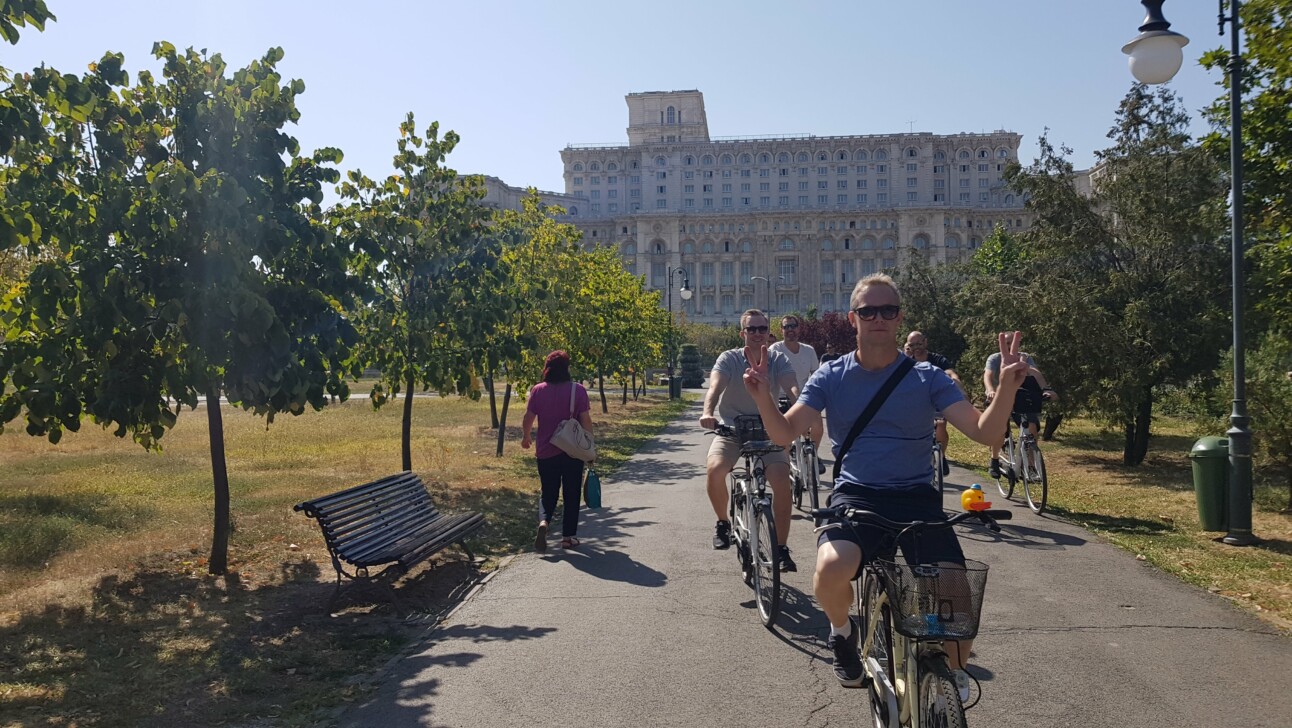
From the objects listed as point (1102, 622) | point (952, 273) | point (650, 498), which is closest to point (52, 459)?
point (650, 498)

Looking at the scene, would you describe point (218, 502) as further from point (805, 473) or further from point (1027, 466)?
point (1027, 466)

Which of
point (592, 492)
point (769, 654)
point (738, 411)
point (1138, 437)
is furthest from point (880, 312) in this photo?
point (1138, 437)

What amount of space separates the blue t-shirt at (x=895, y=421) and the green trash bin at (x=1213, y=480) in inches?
274

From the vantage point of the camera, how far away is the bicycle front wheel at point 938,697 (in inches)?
135

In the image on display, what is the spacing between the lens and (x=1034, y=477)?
11.2 meters

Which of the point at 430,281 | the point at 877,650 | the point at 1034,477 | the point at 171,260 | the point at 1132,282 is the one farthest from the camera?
the point at 1132,282

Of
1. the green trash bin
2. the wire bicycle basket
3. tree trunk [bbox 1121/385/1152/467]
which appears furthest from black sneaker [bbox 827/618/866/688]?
tree trunk [bbox 1121/385/1152/467]

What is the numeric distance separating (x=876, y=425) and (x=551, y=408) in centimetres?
551

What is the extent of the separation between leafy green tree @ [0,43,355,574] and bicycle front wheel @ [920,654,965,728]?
550cm

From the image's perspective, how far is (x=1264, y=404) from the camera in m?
11.3

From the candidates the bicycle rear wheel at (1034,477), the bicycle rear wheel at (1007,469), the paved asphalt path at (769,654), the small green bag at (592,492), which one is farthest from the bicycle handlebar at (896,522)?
the bicycle rear wheel at (1007,469)

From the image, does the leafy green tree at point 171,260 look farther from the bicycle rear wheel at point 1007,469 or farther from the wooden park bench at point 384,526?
the bicycle rear wheel at point 1007,469

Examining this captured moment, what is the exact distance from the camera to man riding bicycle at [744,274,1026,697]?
4.06 m

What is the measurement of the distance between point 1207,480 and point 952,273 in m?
29.2
